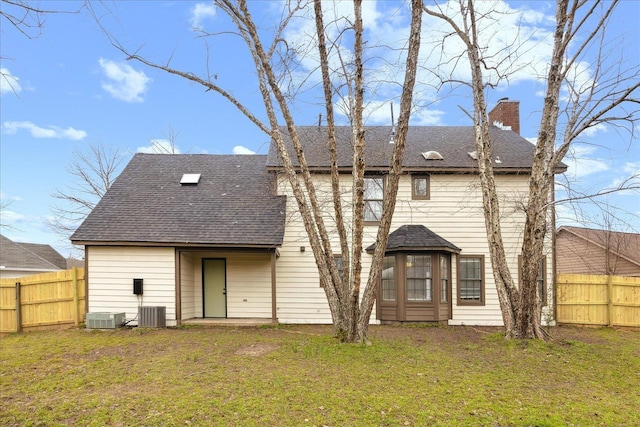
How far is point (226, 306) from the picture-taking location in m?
12.0

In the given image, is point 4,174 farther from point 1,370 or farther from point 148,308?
point 1,370

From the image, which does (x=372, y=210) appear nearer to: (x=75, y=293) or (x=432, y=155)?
(x=432, y=155)

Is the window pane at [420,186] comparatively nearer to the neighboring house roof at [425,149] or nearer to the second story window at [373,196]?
the neighboring house roof at [425,149]

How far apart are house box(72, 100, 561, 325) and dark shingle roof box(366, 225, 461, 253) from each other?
0.11 feet

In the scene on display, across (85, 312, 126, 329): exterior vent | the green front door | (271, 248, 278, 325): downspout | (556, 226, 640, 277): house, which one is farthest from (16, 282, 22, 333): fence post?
(556, 226, 640, 277): house

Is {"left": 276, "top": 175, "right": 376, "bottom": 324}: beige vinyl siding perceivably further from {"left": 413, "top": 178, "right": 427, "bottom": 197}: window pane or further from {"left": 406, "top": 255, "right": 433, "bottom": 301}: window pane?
{"left": 413, "top": 178, "right": 427, "bottom": 197}: window pane

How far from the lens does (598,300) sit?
11.7 meters

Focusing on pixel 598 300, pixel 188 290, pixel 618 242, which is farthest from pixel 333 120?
pixel 618 242

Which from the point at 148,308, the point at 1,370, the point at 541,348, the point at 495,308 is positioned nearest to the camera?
the point at 1,370

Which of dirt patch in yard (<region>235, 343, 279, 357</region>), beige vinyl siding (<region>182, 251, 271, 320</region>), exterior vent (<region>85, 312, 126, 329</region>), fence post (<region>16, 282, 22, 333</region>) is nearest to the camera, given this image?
dirt patch in yard (<region>235, 343, 279, 357</region>)

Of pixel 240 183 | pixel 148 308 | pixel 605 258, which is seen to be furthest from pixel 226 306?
pixel 605 258

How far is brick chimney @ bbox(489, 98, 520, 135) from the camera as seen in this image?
1455cm

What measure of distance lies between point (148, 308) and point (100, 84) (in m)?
8.10

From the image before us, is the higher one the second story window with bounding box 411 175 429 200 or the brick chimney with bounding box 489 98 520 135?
the brick chimney with bounding box 489 98 520 135
